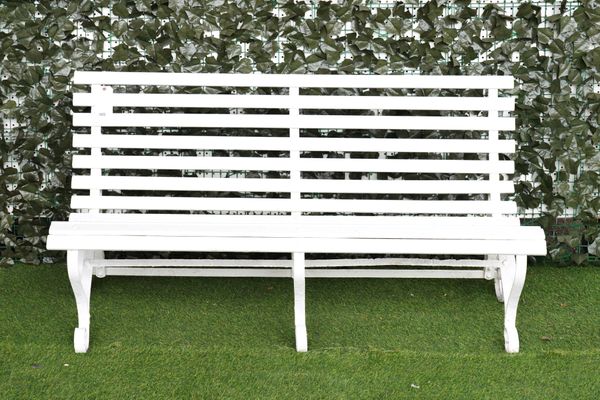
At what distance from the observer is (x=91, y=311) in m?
3.45

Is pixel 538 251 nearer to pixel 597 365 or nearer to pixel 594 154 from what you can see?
pixel 597 365

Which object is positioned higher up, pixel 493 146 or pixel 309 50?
pixel 309 50

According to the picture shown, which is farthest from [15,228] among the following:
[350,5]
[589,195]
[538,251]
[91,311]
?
[589,195]

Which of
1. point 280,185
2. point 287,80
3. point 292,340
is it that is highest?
point 287,80

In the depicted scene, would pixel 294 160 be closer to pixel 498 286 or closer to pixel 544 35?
pixel 498 286

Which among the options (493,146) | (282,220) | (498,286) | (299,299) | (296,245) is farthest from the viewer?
(498,286)

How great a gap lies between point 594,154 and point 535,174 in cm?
32

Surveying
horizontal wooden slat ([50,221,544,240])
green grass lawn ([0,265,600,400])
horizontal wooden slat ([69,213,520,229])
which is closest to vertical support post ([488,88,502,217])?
horizontal wooden slat ([69,213,520,229])

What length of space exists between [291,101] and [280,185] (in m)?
0.40

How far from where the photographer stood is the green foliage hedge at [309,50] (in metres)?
3.83

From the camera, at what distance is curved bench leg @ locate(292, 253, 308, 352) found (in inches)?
117

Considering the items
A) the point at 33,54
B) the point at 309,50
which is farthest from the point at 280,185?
the point at 33,54

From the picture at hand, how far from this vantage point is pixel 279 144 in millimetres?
3445

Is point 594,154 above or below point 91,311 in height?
above
